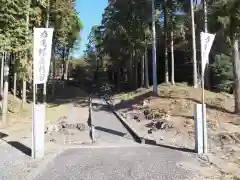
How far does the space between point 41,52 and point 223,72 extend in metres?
27.9

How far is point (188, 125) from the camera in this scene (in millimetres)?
16625

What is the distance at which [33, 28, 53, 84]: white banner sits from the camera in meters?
11.9

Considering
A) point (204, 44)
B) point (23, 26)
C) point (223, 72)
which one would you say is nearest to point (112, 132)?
point (204, 44)

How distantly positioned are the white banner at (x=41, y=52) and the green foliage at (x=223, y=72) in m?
27.3

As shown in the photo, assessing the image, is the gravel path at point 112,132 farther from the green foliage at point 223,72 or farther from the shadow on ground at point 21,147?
the green foliage at point 223,72

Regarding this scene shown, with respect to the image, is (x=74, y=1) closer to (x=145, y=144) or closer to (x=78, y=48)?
(x=145, y=144)

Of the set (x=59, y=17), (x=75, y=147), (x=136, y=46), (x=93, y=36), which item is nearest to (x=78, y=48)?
(x=93, y=36)

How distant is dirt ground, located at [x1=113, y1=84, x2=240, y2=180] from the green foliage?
1108 cm

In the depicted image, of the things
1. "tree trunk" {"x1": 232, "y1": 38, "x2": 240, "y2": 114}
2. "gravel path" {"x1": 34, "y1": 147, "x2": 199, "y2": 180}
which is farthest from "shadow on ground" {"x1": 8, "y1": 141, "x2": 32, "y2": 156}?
"tree trunk" {"x1": 232, "y1": 38, "x2": 240, "y2": 114}

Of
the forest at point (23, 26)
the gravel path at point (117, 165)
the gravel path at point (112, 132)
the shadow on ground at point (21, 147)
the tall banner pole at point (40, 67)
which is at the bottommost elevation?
the gravel path at point (117, 165)

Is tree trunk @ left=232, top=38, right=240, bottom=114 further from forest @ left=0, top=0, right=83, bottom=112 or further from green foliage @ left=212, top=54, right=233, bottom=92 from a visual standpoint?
green foliage @ left=212, top=54, right=233, bottom=92

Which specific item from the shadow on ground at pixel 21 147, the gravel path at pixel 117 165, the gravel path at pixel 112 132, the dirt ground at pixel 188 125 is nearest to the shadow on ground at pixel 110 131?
the gravel path at pixel 112 132

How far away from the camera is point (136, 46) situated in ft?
132

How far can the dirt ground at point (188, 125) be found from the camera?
1071 centimetres
